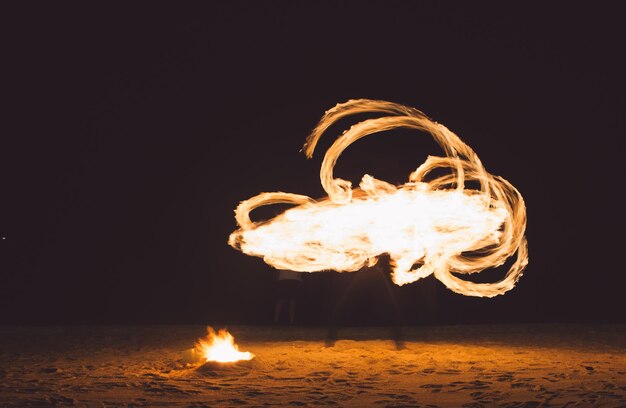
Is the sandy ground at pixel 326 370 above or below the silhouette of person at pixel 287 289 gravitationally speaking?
below

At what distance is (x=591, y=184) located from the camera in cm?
1508

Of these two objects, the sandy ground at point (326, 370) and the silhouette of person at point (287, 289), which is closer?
the sandy ground at point (326, 370)

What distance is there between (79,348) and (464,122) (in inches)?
405

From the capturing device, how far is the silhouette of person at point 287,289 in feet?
40.0

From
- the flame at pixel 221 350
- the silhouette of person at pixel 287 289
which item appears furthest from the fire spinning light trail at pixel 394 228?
the silhouette of person at pixel 287 289

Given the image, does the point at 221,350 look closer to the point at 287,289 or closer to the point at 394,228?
the point at 394,228

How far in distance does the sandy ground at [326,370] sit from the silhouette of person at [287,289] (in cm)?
139

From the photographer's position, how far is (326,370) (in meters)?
7.02

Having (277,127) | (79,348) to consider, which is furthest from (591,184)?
(79,348)

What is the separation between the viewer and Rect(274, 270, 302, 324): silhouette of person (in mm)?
12203

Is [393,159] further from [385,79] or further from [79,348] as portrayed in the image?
[79,348]

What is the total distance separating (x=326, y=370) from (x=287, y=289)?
206 inches

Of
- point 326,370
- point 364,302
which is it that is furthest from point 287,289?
point 326,370

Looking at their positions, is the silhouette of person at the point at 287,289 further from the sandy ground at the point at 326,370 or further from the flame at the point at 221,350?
the flame at the point at 221,350
